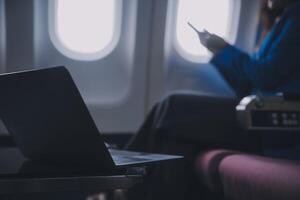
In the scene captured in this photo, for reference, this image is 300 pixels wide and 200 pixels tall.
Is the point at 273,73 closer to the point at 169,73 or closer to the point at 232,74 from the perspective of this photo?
the point at 232,74

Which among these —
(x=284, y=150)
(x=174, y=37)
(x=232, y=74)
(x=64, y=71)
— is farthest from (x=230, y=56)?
(x=64, y=71)

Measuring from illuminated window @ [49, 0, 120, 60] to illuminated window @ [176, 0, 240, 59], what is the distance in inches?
11.7

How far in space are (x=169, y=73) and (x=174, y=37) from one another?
0.17 metres

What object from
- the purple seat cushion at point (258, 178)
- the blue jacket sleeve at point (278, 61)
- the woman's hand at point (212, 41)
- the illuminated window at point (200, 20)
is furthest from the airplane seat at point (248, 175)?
the illuminated window at point (200, 20)

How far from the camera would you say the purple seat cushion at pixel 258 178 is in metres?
0.80

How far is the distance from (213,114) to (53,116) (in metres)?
0.85

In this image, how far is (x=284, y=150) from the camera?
1.33 meters

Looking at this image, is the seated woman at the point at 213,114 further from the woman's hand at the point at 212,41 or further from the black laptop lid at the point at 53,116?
the black laptop lid at the point at 53,116

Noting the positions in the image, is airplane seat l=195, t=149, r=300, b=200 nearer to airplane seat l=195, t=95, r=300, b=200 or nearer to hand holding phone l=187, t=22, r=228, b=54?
airplane seat l=195, t=95, r=300, b=200

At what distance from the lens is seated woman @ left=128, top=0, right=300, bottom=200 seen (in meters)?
1.27

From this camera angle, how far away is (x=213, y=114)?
4.72ft

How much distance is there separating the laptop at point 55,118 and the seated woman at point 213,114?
0.64m

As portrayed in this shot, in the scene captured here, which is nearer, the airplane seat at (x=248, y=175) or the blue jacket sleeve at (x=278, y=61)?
the airplane seat at (x=248, y=175)

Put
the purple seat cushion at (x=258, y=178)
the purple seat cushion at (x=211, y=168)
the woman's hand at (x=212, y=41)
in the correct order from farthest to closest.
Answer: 1. the woman's hand at (x=212, y=41)
2. the purple seat cushion at (x=211, y=168)
3. the purple seat cushion at (x=258, y=178)
